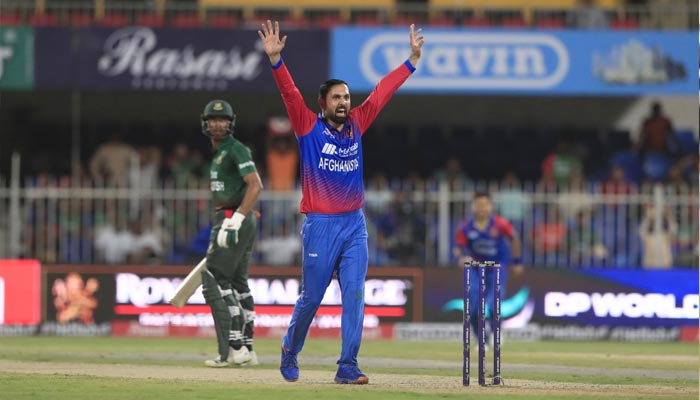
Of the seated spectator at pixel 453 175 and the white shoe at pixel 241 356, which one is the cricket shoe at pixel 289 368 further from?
the seated spectator at pixel 453 175

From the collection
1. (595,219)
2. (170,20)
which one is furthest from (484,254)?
(170,20)

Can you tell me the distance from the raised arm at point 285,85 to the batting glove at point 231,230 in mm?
2011

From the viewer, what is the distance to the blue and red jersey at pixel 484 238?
1809cm

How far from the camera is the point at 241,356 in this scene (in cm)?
1410

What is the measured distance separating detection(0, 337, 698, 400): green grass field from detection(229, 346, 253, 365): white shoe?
0.25m

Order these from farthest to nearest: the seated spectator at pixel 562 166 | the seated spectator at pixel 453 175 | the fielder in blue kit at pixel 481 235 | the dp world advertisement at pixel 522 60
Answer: the seated spectator at pixel 562 166 → the seated spectator at pixel 453 175 → the dp world advertisement at pixel 522 60 → the fielder in blue kit at pixel 481 235

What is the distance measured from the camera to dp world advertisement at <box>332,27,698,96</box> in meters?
24.1

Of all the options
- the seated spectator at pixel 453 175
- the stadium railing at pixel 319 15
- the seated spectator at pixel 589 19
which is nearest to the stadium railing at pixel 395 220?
the seated spectator at pixel 453 175

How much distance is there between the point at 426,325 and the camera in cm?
2097

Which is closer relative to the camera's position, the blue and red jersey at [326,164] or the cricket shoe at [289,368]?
the blue and red jersey at [326,164]

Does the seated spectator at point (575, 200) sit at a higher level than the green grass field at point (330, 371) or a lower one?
higher

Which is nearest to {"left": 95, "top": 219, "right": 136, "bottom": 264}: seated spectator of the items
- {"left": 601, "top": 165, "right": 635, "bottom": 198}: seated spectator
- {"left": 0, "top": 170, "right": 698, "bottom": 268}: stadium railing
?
{"left": 0, "top": 170, "right": 698, "bottom": 268}: stadium railing

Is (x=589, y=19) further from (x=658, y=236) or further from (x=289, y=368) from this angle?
(x=289, y=368)

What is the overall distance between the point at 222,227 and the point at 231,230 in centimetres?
16
